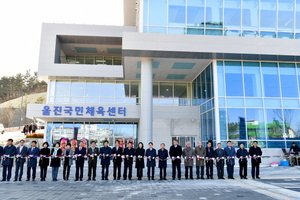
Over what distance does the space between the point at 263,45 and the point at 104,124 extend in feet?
52.1

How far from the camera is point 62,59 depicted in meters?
24.8

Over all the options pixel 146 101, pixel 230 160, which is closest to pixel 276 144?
pixel 230 160

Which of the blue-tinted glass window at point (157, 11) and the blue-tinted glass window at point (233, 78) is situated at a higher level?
the blue-tinted glass window at point (157, 11)

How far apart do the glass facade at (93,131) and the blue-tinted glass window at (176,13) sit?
448 inches

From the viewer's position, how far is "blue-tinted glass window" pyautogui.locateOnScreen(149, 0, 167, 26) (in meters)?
17.9

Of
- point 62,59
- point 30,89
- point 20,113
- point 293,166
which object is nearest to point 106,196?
point 293,166

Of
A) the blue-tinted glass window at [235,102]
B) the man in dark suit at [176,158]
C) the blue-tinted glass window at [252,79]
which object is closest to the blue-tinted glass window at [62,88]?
the blue-tinted glass window at [235,102]

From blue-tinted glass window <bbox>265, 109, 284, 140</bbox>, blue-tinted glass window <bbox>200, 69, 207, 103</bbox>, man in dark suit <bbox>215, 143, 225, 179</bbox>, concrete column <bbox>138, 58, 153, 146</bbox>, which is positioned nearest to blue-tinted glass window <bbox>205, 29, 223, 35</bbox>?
blue-tinted glass window <bbox>200, 69, 207, 103</bbox>

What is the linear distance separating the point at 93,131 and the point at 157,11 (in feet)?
43.2

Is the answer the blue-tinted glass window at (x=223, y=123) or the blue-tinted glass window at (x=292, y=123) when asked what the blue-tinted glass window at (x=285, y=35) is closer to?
the blue-tinted glass window at (x=292, y=123)

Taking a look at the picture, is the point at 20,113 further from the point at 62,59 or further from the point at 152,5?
the point at 152,5

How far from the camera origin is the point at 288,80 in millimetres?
18141

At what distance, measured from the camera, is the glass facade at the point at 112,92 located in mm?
23844

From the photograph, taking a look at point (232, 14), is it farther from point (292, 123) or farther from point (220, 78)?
point (292, 123)
